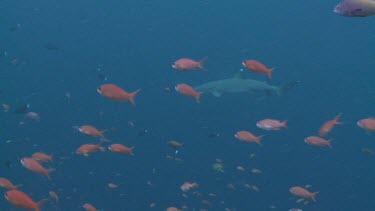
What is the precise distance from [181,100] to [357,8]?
3387 centimetres

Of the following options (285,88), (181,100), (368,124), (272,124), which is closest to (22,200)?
(272,124)

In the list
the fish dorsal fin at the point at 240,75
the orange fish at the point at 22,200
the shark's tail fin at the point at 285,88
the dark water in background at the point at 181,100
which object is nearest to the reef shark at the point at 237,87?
the fish dorsal fin at the point at 240,75

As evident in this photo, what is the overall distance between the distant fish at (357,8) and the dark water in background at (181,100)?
11.6m

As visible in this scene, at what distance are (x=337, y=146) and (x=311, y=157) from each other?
7.75 m

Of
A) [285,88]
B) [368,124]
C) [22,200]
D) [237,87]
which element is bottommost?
[22,200]

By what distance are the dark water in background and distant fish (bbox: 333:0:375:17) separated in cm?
1165

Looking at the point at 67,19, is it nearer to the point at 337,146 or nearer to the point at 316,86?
the point at 316,86

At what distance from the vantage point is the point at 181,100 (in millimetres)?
37281

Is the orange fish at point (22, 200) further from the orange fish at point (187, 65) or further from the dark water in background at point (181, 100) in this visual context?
the dark water in background at point (181, 100)

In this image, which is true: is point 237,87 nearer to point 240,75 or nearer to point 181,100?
point 240,75

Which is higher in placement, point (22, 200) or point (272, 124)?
point (272, 124)

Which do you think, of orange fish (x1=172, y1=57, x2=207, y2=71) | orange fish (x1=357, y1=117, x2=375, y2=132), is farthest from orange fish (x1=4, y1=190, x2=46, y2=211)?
orange fish (x1=357, y1=117, x2=375, y2=132)

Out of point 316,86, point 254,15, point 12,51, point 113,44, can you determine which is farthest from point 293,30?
point 12,51

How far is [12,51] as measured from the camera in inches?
1956
